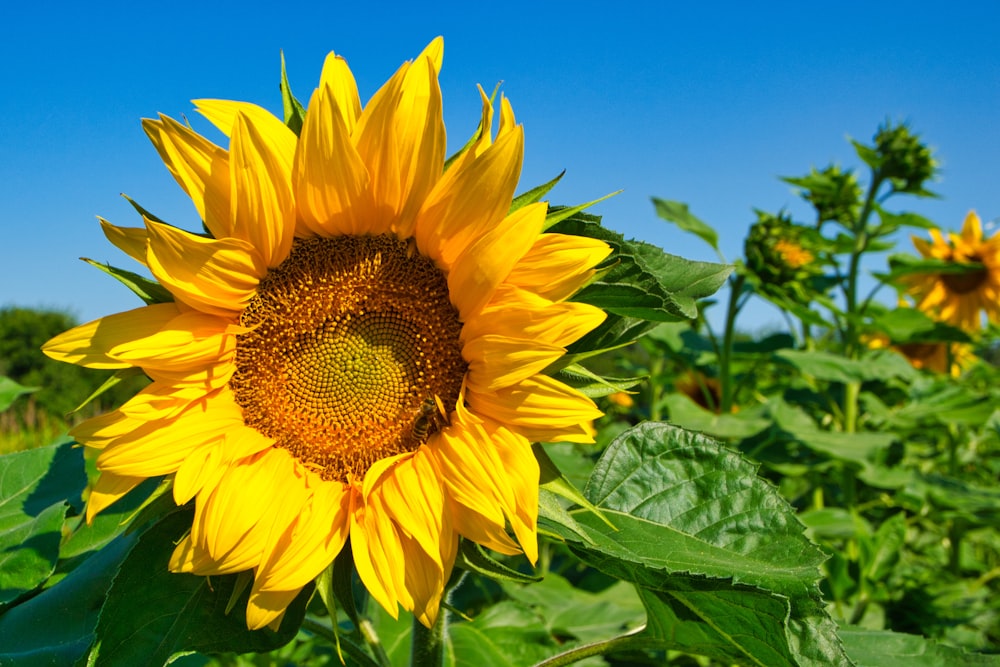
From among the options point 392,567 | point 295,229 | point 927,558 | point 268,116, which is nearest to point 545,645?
point 392,567

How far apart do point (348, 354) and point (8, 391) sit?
145 cm

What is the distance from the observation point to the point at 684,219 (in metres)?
3.75

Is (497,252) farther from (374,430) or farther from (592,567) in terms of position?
(592,567)

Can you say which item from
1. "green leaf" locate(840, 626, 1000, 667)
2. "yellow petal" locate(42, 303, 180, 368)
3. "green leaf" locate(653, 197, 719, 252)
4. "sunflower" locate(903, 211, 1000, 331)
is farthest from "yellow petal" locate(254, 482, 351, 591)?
"sunflower" locate(903, 211, 1000, 331)

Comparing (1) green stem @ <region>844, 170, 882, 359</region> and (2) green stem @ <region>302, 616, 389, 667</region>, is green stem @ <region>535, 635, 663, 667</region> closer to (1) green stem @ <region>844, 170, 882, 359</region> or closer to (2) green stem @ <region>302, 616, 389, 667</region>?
(2) green stem @ <region>302, 616, 389, 667</region>

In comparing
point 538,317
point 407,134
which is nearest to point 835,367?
point 538,317

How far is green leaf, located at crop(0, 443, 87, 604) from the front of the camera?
156 cm

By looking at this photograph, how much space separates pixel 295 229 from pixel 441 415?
0.41 metres

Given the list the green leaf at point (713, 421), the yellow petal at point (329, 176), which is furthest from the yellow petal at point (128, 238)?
the green leaf at point (713, 421)

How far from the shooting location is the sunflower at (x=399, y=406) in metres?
1.26

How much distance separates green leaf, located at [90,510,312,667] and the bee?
1.00 feet

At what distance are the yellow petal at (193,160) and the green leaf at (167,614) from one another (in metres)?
0.51

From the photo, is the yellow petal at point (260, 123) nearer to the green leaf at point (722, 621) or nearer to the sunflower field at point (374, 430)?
the sunflower field at point (374, 430)

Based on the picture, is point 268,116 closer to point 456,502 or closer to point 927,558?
point 456,502
